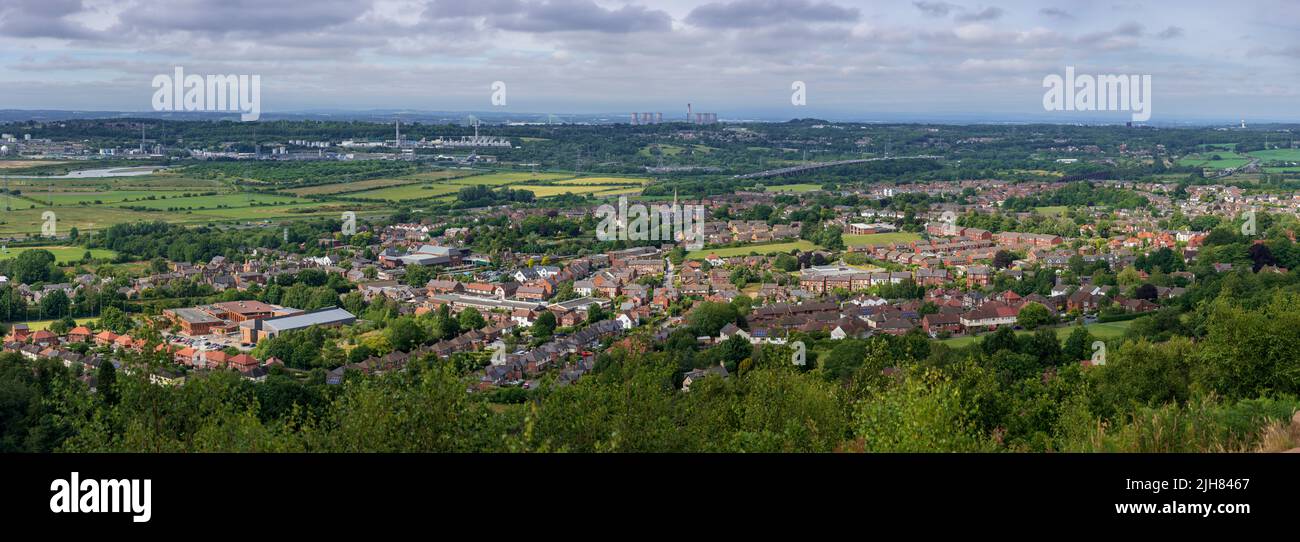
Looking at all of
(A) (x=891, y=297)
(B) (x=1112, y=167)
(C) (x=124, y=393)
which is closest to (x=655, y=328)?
(A) (x=891, y=297)

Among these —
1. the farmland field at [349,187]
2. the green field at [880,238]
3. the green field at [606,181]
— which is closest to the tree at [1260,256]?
the green field at [880,238]

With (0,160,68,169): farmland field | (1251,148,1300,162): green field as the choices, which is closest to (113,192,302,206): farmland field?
(0,160,68,169): farmland field

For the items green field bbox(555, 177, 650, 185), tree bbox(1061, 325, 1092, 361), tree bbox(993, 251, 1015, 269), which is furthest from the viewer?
green field bbox(555, 177, 650, 185)

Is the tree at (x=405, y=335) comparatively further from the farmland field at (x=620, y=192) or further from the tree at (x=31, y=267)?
the farmland field at (x=620, y=192)

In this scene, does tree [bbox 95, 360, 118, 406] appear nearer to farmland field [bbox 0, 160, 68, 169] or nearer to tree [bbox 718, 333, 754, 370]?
tree [bbox 718, 333, 754, 370]

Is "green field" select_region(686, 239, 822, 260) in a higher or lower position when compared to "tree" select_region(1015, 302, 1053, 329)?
higher
